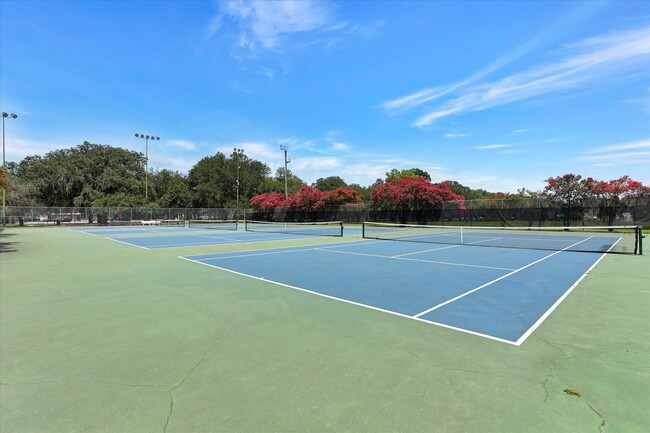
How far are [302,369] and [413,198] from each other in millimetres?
36182

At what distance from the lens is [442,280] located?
8.02 meters

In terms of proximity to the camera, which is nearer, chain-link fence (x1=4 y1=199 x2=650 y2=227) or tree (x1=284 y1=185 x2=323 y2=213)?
chain-link fence (x1=4 y1=199 x2=650 y2=227)

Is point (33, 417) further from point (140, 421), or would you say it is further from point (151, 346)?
point (151, 346)

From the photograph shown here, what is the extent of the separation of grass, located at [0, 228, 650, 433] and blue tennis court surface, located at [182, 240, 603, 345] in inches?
16.7

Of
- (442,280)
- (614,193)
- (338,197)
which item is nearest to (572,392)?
(442,280)

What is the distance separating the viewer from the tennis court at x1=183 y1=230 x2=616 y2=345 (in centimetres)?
529

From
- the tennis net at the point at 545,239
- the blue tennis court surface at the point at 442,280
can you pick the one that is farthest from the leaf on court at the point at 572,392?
the tennis net at the point at 545,239

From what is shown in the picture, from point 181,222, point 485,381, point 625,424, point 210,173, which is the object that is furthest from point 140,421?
point 210,173

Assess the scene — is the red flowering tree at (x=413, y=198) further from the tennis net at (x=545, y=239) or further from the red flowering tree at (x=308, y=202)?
the tennis net at (x=545, y=239)

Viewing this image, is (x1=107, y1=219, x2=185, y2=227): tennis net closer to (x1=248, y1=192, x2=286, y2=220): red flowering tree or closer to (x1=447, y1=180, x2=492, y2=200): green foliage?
(x1=248, y1=192, x2=286, y2=220): red flowering tree

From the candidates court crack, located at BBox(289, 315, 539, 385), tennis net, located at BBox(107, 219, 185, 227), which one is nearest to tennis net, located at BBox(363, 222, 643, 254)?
court crack, located at BBox(289, 315, 539, 385)

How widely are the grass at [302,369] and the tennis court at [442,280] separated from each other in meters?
0.46

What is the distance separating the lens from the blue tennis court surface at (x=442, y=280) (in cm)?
527

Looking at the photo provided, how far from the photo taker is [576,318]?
5.14 m
